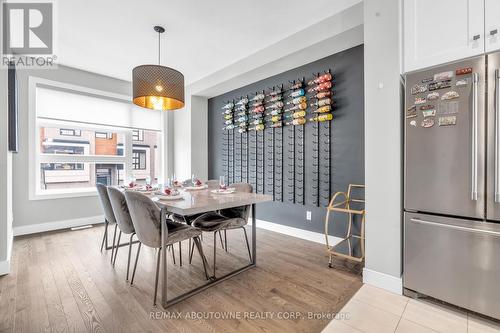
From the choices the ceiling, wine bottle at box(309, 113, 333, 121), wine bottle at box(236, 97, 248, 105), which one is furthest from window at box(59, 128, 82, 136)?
wine bottle at box(309, 113, 333, 121)

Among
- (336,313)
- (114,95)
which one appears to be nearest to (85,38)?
(114,95)

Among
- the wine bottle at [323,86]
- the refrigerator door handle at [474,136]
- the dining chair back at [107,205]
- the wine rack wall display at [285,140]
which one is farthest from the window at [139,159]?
the refrigerator door handle at [474,136]

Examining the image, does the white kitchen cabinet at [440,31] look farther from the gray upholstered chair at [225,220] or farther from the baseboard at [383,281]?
the gray upholstered chair at [225,220]

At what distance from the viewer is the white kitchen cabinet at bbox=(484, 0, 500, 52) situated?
5.15ft

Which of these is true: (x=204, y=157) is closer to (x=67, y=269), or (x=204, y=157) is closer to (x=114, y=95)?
(x=114, y=95)

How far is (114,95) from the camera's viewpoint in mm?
4469

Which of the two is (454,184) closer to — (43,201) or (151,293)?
(151,293)

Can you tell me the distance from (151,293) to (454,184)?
255 centimetres

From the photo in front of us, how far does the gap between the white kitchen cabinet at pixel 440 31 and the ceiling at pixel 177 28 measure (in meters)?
0.77

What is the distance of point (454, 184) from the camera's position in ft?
5.65

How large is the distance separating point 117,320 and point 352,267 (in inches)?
86.0

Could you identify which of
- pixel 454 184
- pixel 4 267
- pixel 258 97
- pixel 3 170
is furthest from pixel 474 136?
pixel 4 267

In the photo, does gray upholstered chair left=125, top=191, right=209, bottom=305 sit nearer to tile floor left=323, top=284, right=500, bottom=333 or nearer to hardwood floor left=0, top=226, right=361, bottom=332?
hardwood floor left=0, top=226, right=361, bottom=332

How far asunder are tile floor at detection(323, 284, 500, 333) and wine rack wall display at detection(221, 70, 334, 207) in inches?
56.2
